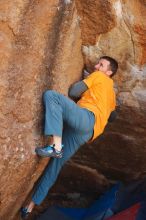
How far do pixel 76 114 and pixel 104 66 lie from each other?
676 mm

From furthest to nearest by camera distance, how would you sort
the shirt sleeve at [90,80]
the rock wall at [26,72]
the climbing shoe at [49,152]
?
the shirt sleeve at [90,80]
the climbing shoe at [49,152]
the rock wall at [26,72]

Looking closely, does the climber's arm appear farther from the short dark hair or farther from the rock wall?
the short dark hair

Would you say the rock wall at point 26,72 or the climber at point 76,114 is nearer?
the rock wall at point 26,72

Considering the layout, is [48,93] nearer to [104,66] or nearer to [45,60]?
[45,60]

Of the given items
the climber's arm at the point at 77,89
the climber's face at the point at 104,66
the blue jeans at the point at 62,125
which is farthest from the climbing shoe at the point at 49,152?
the climber's face at the point at 104,66

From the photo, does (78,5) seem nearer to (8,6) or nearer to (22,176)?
(8,6)

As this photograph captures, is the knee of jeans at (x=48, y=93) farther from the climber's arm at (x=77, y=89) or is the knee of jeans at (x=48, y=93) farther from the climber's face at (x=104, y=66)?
the climber's face at (x=104, y=66)

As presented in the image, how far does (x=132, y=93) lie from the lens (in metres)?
4.94

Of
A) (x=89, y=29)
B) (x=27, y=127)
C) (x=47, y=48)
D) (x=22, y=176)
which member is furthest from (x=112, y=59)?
(x=22, y=176)


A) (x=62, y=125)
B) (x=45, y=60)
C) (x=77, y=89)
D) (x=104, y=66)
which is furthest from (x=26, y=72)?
(x=104, y=66)

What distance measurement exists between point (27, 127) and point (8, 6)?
3.55 feet

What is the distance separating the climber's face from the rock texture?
120 mm

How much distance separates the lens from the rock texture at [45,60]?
3.95 m

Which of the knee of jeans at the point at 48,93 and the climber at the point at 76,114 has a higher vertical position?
the knee of jeans at the point at 48,93
